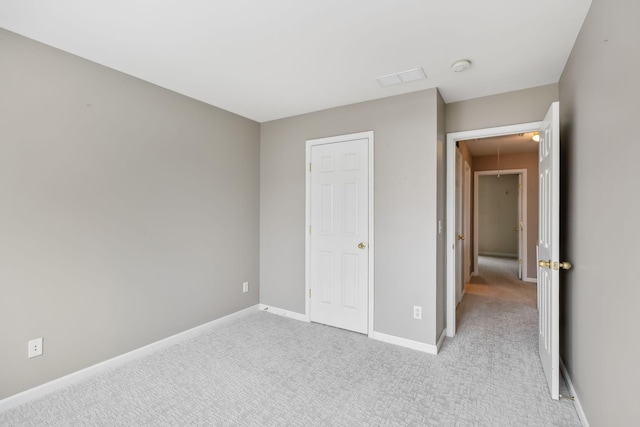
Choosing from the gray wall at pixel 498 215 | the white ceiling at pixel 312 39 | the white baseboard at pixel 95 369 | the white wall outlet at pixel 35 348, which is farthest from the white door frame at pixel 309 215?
the gray wall at pixel 498 215

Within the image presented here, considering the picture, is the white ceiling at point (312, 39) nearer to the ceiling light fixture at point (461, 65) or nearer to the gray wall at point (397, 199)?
the ceiling light fixture at point (461, 65)

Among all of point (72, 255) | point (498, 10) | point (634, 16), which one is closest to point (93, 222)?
point (72, 255)

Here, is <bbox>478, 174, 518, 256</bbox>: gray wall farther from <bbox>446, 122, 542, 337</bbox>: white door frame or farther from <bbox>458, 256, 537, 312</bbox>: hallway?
<bbox>446, 122, 542, 337</bbox>: white door frame

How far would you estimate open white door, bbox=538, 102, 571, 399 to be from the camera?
1975 mm

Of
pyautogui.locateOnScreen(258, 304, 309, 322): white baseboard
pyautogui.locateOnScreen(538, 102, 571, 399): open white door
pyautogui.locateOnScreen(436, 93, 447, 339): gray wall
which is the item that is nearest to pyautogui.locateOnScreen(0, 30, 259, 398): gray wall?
pyautogui.locateOnScreen(258, 304, 309, 322): white baseboard

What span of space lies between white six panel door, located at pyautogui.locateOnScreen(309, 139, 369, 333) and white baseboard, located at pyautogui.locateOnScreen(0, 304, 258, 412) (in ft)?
4.07

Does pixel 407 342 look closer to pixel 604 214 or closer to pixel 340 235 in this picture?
pixel 340 235

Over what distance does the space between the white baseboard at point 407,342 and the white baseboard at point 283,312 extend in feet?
2.85

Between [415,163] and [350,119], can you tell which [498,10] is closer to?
[415,163]

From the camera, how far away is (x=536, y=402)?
200 cm

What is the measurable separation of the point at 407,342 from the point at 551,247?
4.83 feet

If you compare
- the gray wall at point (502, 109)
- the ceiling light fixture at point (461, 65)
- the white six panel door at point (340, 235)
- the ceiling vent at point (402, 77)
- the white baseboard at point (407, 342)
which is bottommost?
the white baseboard at point (407, 342)

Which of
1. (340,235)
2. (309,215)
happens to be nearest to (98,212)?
(309,215)

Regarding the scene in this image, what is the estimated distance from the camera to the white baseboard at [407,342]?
2703 millimetres
